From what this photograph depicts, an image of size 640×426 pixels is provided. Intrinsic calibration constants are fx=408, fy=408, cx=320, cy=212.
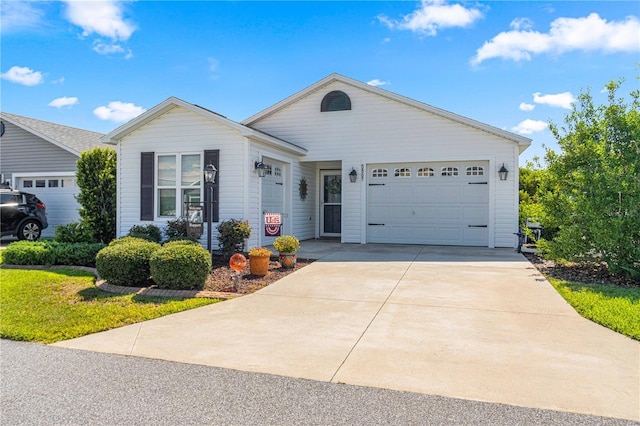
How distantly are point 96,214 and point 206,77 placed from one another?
5.40 metres

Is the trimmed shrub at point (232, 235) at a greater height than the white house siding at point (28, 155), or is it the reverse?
the white house siding at point (28, 155)

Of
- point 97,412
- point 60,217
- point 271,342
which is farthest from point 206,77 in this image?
point 97,412

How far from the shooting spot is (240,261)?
22.2 feet

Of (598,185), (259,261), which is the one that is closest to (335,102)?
(259,261)

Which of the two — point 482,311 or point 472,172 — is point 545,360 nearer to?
point 482,311

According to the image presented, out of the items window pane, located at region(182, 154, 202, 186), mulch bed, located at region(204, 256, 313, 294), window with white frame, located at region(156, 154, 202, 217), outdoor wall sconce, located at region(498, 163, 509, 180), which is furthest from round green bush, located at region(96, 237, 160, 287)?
outdoor wall sconce, located at region(498, 163, 509, 180)

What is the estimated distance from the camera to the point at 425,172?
479 inches

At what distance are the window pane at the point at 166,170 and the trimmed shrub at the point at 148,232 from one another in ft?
3.98

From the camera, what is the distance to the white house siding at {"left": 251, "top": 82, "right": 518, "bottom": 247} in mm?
11461

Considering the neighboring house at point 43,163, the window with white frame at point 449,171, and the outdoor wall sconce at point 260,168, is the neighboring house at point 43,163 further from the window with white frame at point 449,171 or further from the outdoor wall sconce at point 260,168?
the window with white frame at point 449,171

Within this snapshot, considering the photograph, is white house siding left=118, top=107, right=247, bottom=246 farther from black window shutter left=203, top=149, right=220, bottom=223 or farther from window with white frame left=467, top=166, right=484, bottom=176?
window with white frame left=467, top=166, right=484, bottom=176

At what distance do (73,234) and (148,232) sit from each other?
197 cm

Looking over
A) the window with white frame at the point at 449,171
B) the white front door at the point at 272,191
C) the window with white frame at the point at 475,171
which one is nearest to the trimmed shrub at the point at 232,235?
the white front door at the point at 272,191

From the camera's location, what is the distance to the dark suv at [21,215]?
12586 millimetres
